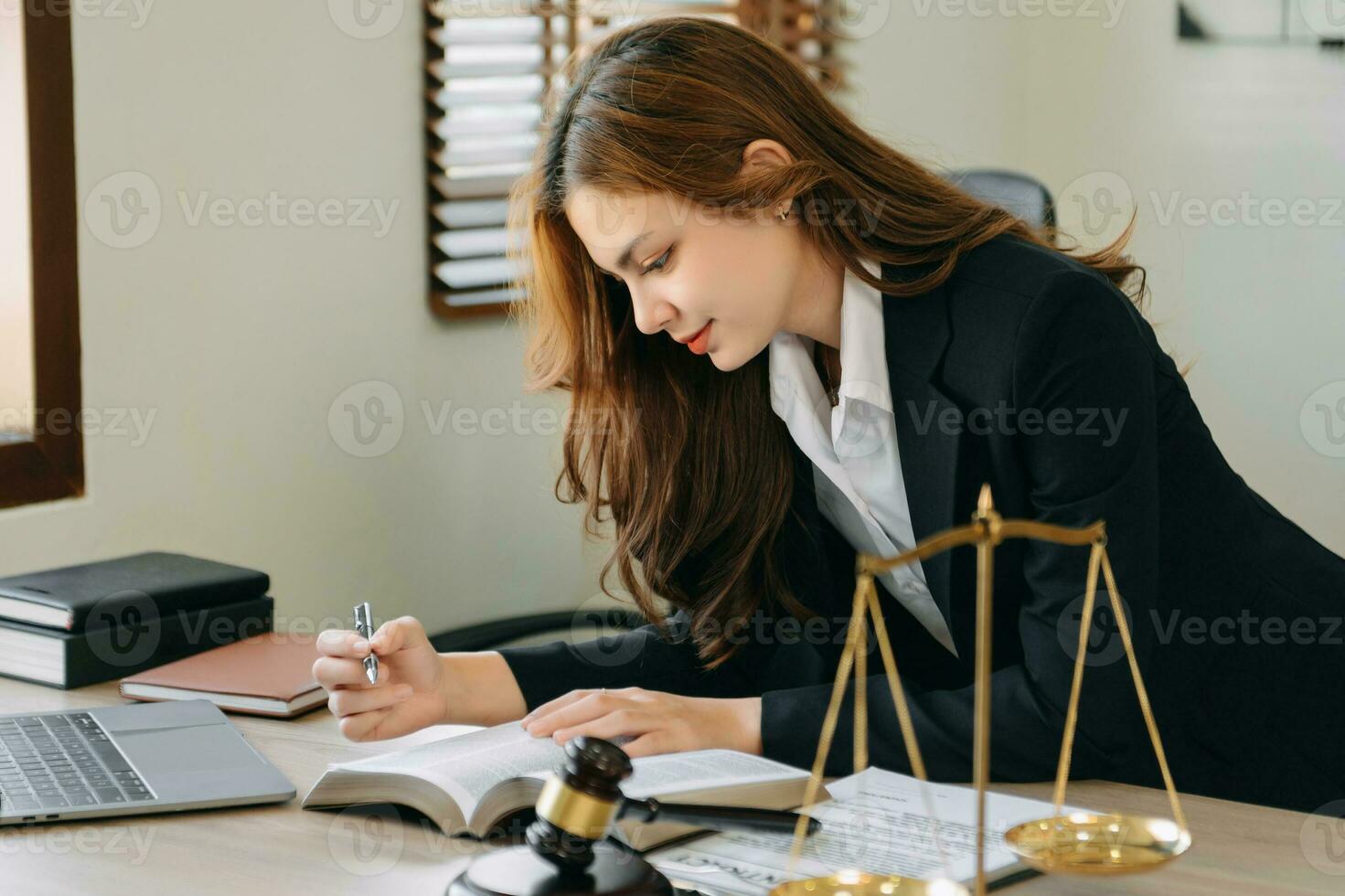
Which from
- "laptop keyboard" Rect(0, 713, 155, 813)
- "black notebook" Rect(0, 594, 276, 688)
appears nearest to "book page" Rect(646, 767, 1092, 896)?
"laptop keyboard" Rect(0, 713, 155, 813)

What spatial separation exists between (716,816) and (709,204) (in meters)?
0.61

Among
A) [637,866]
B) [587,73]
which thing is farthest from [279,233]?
[637,866]

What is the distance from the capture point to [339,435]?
92.5 inches

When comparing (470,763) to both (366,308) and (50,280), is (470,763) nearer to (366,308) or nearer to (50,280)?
(50,280)

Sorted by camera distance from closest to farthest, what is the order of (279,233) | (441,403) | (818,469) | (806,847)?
(806,847) < (818,469) < (279,233) < (441,403)

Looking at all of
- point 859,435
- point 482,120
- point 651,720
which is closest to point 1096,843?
point 651,720

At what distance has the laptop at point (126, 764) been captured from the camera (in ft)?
3.92

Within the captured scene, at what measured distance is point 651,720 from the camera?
1.30 meters

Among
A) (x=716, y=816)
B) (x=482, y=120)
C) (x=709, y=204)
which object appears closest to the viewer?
(x=716, y=816)

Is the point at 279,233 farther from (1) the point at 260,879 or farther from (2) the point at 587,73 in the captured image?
(1) the point at 260,879

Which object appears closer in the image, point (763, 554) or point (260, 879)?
point (260, 879)

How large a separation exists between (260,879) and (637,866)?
287 mm

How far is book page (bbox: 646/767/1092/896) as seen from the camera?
40.6 inches

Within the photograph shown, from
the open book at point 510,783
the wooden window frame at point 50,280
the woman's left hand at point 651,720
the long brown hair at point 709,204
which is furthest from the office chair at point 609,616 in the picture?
→ the open book at point 510,783
